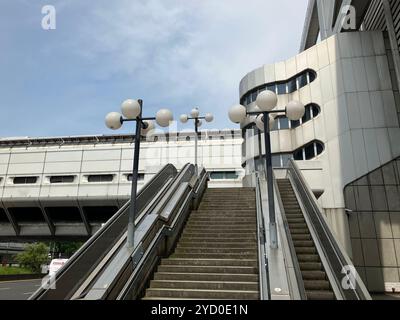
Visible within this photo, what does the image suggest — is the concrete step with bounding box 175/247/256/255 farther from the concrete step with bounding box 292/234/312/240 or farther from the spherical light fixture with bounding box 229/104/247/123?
the spherical light fixture with bounding box 229/104/247/123

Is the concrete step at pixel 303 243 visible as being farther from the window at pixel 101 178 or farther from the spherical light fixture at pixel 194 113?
the window at pixel 101 178

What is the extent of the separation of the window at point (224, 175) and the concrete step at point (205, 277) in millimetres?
31246

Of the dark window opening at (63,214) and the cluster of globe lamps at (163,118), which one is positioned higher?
the dark window opening at (63,214)

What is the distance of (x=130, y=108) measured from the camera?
7520 mm

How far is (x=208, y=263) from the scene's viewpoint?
7.33 meters

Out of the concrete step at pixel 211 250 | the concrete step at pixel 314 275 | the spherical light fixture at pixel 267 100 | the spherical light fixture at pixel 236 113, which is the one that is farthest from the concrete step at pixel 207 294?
the spherical light fixture at pixel 267 100

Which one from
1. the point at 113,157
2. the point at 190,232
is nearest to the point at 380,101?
the point at 190,232

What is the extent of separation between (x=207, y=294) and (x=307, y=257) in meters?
2.49

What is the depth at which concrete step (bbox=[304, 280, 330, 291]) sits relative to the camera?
6.02 meters

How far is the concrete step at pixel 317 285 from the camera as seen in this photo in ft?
19.8

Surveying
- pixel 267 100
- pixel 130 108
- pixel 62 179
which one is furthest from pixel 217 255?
pixel 62 179

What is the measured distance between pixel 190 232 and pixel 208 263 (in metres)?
2.08

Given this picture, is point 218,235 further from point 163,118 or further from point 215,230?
point 163,118

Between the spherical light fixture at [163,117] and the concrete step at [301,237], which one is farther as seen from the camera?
the concrete step at [301,237]
